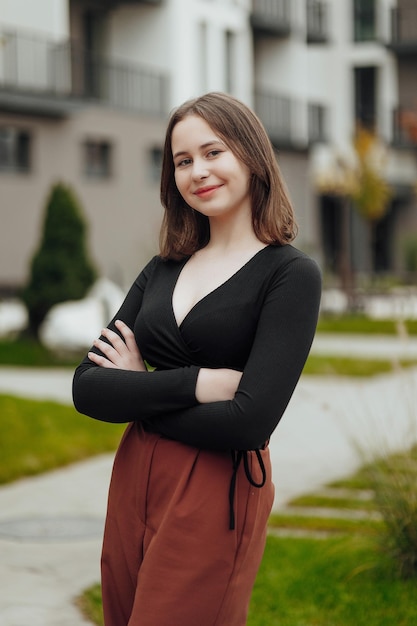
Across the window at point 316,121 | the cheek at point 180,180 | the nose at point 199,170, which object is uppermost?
the window at point 316,121

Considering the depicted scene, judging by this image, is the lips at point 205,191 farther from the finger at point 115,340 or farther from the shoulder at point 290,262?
the finger at point 115,340

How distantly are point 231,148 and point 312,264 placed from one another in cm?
37

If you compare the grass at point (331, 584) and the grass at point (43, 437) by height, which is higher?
the grass at point (331, 584)

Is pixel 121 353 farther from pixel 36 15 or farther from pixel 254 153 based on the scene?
pixel 36 15

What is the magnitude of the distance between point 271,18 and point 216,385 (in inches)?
1507

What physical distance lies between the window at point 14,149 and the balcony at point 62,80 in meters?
0.57

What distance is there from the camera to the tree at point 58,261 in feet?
67.9

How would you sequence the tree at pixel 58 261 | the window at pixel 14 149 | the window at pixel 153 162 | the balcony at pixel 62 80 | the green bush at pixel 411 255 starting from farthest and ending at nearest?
the green bush at pixel 411 255 → the window at pixel 153 162 → the window at pixel 14 149 → the balcony at pixel 62 80 → the tree at pixel 58 261

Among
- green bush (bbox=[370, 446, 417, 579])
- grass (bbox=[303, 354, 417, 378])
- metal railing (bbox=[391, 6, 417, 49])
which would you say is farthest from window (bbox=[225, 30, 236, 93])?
green bush (bbox=[370, 446, 417, 579])

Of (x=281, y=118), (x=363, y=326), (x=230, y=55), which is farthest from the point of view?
(x=281, y=118)

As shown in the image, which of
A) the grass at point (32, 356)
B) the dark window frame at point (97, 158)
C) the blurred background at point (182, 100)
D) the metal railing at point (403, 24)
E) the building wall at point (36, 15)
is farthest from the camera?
the metal railing at point (403, 24)

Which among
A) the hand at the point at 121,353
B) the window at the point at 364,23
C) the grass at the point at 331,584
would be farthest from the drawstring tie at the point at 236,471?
the window at the point at 364,23

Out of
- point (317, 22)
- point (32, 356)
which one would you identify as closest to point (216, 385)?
point (32, 356)

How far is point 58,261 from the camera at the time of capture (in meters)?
20.7
